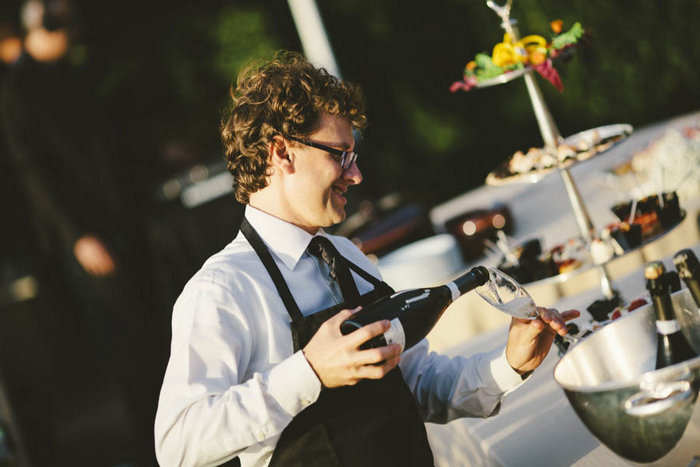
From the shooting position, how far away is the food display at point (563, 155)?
1941 mm

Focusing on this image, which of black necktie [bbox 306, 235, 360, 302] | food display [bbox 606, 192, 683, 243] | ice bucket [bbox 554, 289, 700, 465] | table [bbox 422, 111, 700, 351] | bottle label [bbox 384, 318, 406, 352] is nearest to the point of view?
ice bucket [bbox 554, 289, 700, 465]

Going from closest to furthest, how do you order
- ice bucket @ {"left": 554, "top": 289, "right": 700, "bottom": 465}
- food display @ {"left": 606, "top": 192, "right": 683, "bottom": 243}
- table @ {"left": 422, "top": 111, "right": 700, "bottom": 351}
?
ice bucket @ {"left": 554, "top": 289, "right": 700, "bottom": 465}, food display @ {"left": 606, "top": 192, "right": 683, "bottom": 243}, table @ {"left": 422, "top": 111, "right": 700, "bottom": 351}

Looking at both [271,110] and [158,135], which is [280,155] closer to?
[271,110]

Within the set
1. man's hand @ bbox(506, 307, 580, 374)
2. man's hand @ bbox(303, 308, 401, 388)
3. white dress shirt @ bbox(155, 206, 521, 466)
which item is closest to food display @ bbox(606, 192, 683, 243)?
man's hand @ bbox(506, 307, 580, 374)

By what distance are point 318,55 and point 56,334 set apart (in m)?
3.34

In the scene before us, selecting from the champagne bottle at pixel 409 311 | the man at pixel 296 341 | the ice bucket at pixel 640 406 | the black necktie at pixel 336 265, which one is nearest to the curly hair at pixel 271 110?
the man at pixel 296 341

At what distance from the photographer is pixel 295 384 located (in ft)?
3.40

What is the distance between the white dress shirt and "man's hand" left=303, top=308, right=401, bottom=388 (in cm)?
3

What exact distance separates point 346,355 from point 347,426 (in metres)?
0.25

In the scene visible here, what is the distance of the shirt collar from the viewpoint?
1321 mm

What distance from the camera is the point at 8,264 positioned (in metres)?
6.42

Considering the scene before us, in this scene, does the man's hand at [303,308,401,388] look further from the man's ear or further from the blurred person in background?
the blurred person in background

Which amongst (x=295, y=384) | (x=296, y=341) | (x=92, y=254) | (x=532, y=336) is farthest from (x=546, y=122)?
(x=92, y=254)

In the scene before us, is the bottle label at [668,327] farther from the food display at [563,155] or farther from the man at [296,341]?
the food display at [563,155]
